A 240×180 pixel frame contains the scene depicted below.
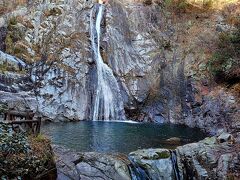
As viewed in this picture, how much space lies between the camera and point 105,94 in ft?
77.6

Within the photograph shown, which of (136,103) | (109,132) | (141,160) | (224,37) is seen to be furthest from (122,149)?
(224,37)

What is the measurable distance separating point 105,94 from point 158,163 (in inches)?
518

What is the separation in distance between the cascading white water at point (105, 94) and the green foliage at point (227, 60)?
7154mm

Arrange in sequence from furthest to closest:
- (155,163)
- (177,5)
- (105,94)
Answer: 1. (177,5)
2. (105,94)
3. (155,163)

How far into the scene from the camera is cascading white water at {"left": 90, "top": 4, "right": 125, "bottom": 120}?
23.1 m

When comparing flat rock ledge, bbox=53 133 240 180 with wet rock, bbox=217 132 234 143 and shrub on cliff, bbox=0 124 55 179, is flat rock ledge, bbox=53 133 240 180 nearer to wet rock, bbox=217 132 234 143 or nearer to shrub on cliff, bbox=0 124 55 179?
wet rock, bbox=217 132 234 143

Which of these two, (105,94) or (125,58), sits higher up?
(125,58)

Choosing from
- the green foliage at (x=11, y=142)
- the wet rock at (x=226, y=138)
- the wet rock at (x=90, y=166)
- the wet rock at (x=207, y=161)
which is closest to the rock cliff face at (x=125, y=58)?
the wet rock at (x=226, y=138)

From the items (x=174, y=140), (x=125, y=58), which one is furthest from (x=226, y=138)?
(x=125, y=58)

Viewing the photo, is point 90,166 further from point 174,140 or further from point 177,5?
point 177,5

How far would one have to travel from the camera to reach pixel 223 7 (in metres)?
27.2

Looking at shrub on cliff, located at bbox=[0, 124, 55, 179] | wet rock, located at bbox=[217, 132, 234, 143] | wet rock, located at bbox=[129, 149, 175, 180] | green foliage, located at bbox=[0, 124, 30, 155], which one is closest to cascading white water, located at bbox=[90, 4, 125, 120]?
wet rock, located at bbox=[217, 132, 234, 143]

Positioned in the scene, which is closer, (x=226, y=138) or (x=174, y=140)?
(x=226, y=138)

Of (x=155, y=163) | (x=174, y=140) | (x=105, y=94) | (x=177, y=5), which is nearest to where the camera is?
(x=155, y=163)
